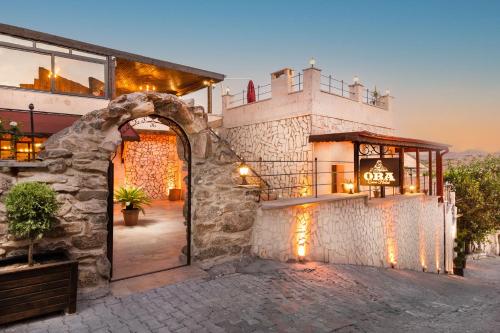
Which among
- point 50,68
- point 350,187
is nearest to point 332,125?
point 350,187

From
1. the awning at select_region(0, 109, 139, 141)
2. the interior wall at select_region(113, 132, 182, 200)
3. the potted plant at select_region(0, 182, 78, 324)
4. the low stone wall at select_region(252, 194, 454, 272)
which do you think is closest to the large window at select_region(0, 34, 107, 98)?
the awning at select_region(0, 109, 139, 141)


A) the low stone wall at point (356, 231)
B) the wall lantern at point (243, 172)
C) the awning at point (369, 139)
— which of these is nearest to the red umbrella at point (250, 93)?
the awning at point (369, 139)

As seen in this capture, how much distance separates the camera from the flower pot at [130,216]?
10.2m

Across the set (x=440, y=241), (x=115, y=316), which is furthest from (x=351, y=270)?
(x=440, y=241)

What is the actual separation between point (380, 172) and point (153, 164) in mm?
12070

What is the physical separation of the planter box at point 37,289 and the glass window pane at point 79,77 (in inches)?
368

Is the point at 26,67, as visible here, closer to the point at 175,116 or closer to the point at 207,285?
the point at 175,116

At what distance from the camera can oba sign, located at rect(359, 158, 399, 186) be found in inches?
380

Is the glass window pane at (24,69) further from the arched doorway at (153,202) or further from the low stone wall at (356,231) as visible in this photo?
the low stone wall at (356,231)

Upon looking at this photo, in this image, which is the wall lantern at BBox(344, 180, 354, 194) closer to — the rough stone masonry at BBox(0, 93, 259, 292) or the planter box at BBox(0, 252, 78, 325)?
the rough stone masonry at BBox(0, 93, 259, 292)

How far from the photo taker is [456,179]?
20797mm

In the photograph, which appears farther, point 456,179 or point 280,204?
point 456,179

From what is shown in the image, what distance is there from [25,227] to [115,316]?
179 centimetres

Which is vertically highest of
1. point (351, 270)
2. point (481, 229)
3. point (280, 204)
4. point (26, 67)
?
point (26, 67)
